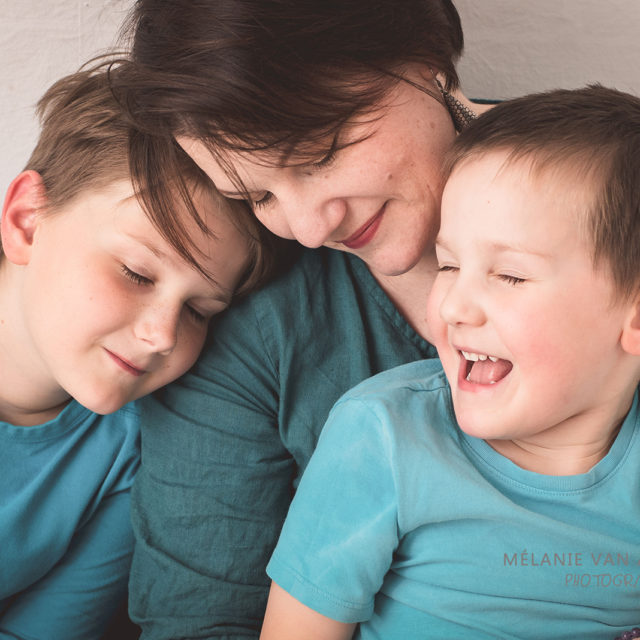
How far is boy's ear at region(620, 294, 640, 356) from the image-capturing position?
1042mm

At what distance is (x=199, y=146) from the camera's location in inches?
42.9

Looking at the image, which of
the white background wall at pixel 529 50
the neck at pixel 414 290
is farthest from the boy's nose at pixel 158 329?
the white background wall at pixel 529 50

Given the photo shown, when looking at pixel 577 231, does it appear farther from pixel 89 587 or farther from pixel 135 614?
pixel 89 587

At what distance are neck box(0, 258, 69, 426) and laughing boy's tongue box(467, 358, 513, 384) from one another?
79 cm

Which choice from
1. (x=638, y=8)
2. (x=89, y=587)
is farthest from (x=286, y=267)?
(x=638, y=8)

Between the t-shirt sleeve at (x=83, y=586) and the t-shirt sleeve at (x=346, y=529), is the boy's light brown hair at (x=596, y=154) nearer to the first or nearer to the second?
the t-shirt sleeve at (x=346, y=529)

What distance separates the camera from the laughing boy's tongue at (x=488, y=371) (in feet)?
3.53

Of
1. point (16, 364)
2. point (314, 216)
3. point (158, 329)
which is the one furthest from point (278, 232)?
point (16, 364)

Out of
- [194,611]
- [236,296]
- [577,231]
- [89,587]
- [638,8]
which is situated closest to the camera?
[577,231]

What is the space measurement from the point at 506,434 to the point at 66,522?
87 cm

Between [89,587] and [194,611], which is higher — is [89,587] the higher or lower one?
the lower one

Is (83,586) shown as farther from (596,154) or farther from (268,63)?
(596,154)

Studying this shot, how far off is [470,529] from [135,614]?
2.07ft

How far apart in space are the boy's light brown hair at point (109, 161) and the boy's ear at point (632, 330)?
1.94 ft
